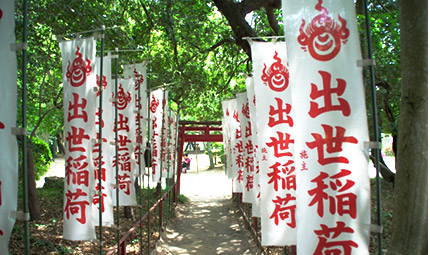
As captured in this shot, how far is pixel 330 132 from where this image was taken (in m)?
3.01

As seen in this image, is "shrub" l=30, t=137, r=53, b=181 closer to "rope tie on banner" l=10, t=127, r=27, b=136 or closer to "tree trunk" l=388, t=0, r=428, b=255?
"rope tie on banner" l=10, t=127, r=27, b=136

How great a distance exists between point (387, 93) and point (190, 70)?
679cm

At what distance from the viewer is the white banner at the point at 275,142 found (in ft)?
15.1

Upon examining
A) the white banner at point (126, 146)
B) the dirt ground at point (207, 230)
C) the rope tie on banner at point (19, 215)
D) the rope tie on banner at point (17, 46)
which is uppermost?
the rope tie on banner at point (17, 46)

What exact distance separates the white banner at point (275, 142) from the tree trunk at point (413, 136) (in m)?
1.20

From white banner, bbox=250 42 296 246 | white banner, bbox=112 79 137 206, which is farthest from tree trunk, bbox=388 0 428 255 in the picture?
white banner, bbox=112 79 137 206

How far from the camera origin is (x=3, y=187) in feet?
8.98

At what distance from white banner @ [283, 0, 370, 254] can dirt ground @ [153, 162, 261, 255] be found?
5.34 m

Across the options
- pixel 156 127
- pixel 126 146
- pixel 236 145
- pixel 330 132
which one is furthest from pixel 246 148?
pixel 330 132

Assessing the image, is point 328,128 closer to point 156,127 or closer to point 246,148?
point 246,148

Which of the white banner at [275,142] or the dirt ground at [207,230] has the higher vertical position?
the white banner at [275,142]

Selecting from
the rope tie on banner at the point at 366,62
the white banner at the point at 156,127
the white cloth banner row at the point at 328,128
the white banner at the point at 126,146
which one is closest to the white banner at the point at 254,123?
the white banner at the point at 126,146

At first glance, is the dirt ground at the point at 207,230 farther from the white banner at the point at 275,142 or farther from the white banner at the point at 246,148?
the white banner at the point at 275,142

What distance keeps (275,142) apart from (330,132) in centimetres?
170
